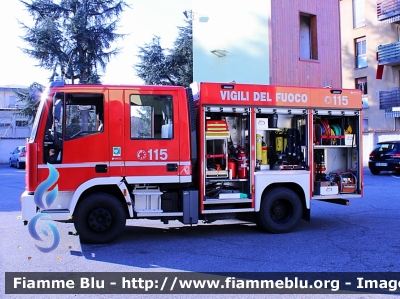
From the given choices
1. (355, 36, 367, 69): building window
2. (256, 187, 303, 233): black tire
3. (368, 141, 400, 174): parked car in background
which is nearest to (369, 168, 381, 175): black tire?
(368, 141, 400, 174): parked car in background

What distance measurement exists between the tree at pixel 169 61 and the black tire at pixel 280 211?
23937mm

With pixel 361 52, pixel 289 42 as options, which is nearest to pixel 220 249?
pixel 289 42

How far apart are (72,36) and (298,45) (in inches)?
609

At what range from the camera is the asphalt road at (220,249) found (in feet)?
19.8

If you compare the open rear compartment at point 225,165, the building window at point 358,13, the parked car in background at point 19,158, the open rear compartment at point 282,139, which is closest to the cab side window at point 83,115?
the open rear compartment at point 225,165

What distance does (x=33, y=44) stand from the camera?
26.4 m

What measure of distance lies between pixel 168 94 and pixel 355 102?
387 centimetres

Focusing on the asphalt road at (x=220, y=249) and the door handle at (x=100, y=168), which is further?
the door handle at (x=100, y=168)

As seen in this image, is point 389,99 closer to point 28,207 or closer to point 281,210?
point 281,210

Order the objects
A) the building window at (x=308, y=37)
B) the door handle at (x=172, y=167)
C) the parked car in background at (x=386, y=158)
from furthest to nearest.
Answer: the parked car in background at (x=386, y=158) < the building window at (x=308, y=37) < the door handle at (x=172, y=167)

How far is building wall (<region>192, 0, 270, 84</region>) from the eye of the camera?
18438mm

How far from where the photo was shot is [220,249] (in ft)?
23.1

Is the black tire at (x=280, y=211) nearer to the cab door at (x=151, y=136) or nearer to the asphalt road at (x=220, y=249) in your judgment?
the asphalt road at (x=220, y=249)

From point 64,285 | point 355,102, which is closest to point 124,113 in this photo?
point 64,285
